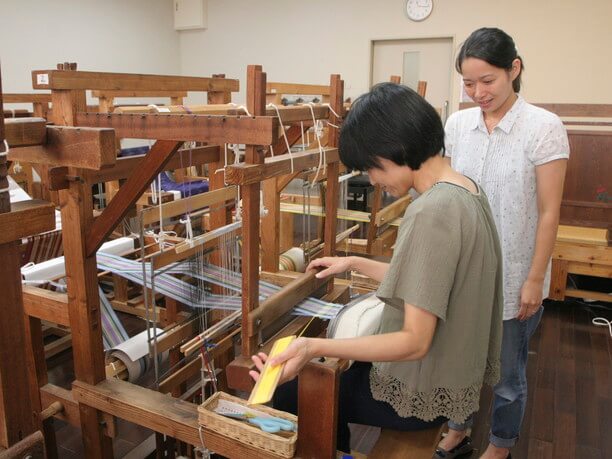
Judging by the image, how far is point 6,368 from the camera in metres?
0.98

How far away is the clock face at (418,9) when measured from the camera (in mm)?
6094

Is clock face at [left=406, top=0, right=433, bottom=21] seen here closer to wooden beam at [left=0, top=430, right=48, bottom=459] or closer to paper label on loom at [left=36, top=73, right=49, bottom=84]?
paper label on loom at [left=36, top=73, right=49, bottom=84]

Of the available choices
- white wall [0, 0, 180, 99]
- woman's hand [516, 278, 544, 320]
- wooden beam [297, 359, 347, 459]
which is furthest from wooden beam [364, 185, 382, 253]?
white wall [0, 0, 180, 99]

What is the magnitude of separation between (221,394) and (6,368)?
0.57 metres

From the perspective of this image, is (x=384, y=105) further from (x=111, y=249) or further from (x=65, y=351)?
(x=65, y=351)

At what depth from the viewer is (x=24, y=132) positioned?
3.01 ft

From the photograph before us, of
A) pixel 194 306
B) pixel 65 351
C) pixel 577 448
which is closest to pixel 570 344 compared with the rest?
pixel 577 448

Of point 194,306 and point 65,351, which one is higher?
point 194,306

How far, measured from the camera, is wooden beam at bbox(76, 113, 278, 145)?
1.35 metres

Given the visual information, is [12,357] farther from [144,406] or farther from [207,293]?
[207,293]

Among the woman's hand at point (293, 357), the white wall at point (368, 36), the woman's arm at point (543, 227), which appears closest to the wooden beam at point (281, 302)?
the woman's hand at point (293, 357)

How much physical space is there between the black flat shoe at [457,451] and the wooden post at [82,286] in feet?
4.13

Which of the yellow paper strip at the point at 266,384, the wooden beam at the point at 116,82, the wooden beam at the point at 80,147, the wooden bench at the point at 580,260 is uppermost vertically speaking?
the wooden beam at the point at 116,82

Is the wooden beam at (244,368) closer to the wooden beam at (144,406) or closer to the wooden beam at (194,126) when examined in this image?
the wooden beam at (144,406)
